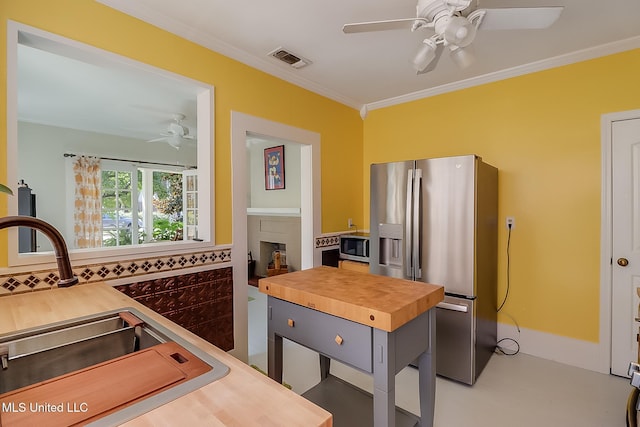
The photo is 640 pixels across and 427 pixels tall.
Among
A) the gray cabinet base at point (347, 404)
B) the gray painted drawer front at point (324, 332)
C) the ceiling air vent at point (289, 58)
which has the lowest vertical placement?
the gray cabinet base at point (347, 404)

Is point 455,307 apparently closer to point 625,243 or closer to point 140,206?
point 625,243

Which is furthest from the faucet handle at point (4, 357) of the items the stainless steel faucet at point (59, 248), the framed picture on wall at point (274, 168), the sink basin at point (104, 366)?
the framed picture on wall at point (274, 168)

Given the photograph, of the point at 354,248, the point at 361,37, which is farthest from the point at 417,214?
the point at 361,37

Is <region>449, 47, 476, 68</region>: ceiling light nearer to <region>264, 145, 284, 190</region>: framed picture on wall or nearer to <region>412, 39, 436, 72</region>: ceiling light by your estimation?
<region>412, 39, 436, 72</region>: ceiling light

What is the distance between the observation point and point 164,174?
545 cm

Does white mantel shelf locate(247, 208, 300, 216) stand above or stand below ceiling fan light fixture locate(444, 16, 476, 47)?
below

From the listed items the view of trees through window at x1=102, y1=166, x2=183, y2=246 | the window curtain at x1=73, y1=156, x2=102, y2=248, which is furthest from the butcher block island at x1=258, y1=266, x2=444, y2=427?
the view of trees through window at x1=102, y1=166, x2=183, y2=246

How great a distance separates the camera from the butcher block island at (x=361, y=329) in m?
1.34

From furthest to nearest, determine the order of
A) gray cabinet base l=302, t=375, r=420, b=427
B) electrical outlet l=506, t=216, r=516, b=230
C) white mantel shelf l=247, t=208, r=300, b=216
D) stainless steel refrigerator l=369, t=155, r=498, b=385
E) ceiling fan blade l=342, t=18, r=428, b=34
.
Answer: white mantel shelf l=247, t=208, r=300, b=216 < electrical outlet l=506, t=216, r=516, b=230 < stainless steel refrigerator l=369, t=155, r=498, b=385 < gray cabinet base l=302, t=375, r=420, b=427 < ceiling fan blade l=342, t=18, r=428, b=34

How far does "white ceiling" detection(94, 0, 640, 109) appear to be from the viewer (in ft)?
6.23

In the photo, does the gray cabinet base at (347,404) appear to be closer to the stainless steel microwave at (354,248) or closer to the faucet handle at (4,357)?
the stainless steel microwave at (354,248)

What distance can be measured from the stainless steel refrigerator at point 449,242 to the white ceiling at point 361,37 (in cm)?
92

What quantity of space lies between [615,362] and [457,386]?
1315mm

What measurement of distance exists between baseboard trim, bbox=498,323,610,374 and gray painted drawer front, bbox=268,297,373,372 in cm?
218
